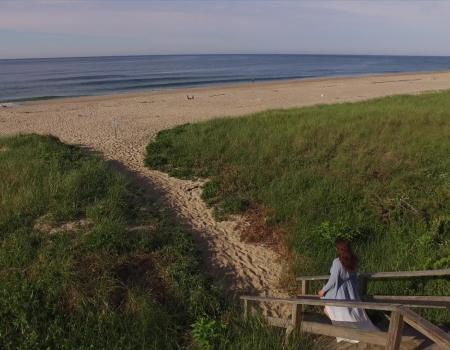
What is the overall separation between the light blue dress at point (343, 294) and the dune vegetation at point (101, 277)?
71cm

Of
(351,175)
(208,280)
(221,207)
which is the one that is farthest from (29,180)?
(351,175)

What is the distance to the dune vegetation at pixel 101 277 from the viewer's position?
18.2 ft

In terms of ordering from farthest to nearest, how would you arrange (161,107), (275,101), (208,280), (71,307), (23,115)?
(275,101), (161,107), (23,115), (208,280), (71,307)

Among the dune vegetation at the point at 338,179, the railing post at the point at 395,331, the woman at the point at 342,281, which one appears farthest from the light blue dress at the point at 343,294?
the railing post at the point at 395,331

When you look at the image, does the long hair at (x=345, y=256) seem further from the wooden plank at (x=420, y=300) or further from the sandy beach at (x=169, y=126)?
the sandy beach at (x=169, y=126)

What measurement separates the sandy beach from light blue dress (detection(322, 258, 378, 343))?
1.58 meters

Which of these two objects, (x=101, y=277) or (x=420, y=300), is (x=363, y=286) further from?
(x=101, y=277)

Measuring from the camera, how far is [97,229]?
7.75m

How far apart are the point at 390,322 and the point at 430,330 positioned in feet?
2.03

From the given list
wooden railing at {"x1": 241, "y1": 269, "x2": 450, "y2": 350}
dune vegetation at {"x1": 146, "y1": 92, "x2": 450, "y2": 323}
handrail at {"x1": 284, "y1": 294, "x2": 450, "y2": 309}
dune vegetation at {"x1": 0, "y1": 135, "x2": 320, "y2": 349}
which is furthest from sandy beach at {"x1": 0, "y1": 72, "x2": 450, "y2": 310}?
handrail at {"x1": 284, "y1": 294, "x2": 450, "y2": 309}

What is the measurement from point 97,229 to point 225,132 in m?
7.87

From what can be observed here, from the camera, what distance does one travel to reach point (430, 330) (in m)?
3.40

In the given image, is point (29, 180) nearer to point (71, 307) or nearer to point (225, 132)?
point (71, 307)

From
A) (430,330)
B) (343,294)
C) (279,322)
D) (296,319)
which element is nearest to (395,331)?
(430,330)
